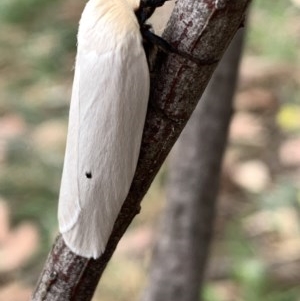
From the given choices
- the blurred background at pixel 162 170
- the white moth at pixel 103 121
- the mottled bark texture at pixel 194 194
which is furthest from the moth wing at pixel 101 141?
the blurred background at pixel 162 170

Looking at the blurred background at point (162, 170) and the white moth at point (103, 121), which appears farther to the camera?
the blurred background at point (162, 170)

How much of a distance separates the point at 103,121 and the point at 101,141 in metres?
0.02

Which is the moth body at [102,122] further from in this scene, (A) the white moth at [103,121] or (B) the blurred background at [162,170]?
(B) the blurred background at [162,170]

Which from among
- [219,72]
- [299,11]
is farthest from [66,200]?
[299,11]

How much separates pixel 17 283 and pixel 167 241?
883 millimetres

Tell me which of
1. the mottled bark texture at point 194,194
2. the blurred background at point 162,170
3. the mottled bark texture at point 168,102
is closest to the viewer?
the mottled bark texture at point 168,102

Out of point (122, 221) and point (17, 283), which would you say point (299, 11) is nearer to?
point (17, 283)

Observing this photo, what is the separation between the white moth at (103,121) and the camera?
2.64 feet

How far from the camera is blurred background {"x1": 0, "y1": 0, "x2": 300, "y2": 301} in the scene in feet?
8.12

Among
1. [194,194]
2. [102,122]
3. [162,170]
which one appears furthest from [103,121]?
[162,170]

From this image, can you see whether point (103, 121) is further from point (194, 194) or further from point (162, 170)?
point (162, 170)

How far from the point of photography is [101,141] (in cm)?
84

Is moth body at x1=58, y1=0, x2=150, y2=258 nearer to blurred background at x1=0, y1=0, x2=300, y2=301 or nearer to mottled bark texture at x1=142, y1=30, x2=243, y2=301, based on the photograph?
mottled bark texture at x1=142, y1=30, x2=243, y2=301

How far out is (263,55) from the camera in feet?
11.7
